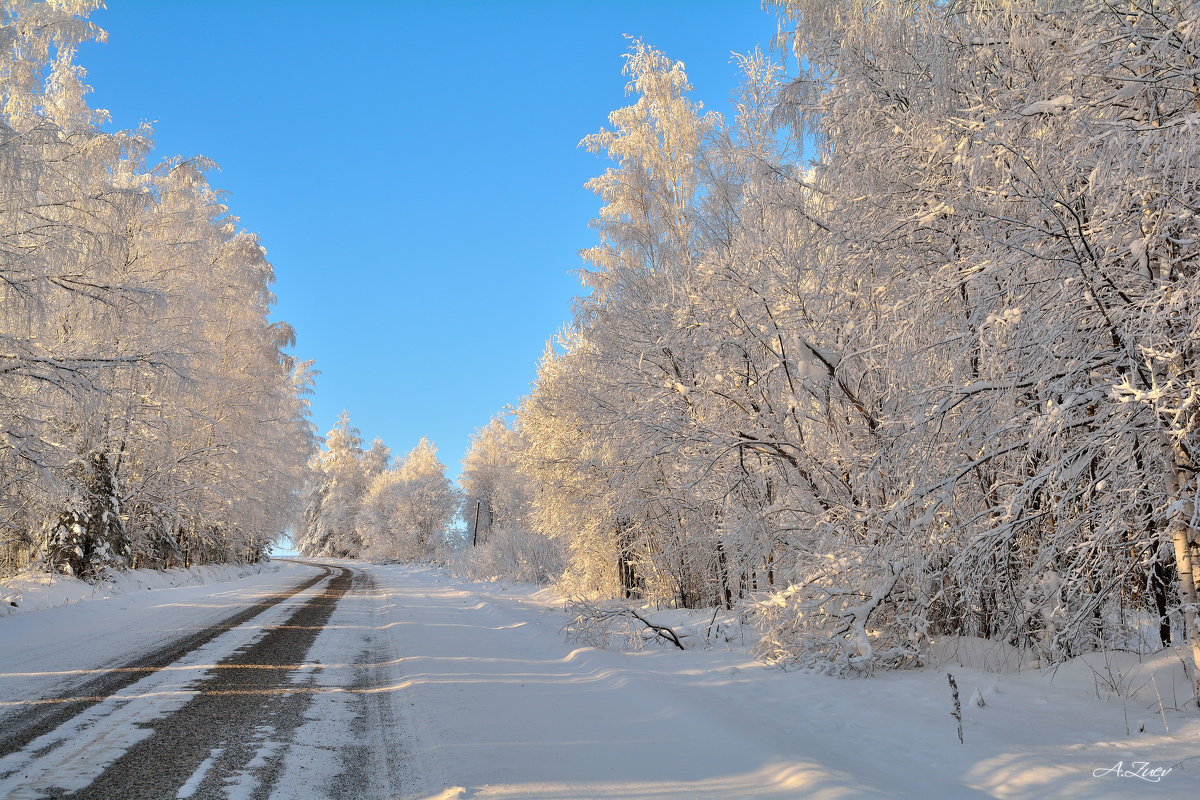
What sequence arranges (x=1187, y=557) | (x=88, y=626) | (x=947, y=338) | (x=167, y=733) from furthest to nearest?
1. (x=88, y=626)
2. (x=947, y=338)
3. (x=1187, y=557)
4. (x=167, y=733)

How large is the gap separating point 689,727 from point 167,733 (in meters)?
3.47

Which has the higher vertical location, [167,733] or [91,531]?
[91,531]

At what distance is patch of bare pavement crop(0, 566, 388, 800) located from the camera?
3271 millimetres

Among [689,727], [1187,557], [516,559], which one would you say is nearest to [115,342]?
[689,727]

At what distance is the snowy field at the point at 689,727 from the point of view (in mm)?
3553

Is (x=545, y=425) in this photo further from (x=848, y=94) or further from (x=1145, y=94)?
(x=1145, y=94)

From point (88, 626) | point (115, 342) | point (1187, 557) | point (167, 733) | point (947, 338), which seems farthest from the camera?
point (115, 342)

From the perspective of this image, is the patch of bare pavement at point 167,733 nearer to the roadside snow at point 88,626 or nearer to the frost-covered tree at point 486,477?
the roadside snow at point 88,626

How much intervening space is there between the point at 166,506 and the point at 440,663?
14433 millimetres

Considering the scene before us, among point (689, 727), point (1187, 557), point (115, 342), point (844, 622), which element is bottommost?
point (689, 727)

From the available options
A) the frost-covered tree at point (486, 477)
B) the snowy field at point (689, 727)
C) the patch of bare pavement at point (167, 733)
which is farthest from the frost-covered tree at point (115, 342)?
the frost-covered tree at point (486, 477)

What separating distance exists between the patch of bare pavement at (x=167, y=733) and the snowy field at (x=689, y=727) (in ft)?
0.30

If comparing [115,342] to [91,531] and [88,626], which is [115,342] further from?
[88,626]

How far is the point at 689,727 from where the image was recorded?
15.6 ft
